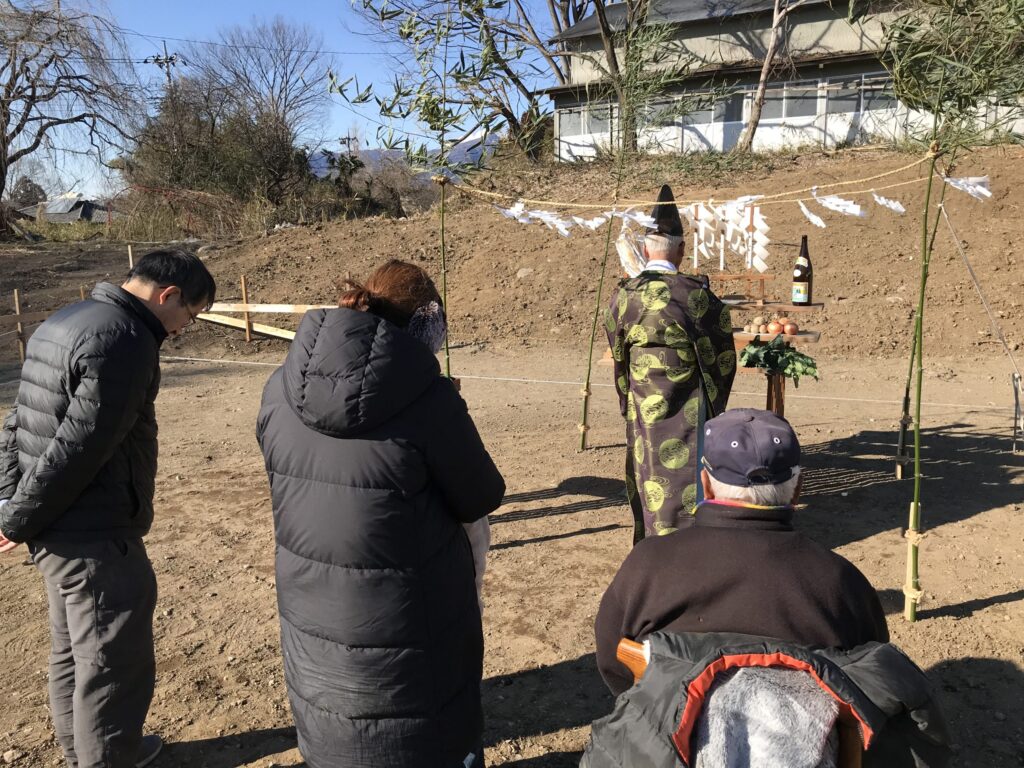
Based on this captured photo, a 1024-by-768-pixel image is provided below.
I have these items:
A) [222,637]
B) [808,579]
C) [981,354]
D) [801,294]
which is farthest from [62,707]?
[981,354]

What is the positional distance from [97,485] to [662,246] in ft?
8.81

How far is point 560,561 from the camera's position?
4551 millimetres

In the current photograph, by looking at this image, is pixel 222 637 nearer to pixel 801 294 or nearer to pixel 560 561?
pixel 560 561

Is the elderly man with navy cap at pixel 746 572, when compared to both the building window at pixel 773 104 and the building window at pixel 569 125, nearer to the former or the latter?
the building window at pixel 773 104

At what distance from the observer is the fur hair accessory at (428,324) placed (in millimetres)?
2186

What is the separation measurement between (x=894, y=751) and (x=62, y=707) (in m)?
2.47

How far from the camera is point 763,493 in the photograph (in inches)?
66.2

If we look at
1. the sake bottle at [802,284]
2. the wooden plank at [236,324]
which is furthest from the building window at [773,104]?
the sake bottle at [802,284]

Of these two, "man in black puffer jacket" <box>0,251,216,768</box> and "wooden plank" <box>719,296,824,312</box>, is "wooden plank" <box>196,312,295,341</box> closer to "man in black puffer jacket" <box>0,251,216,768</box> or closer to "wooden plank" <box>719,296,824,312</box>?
"wooden plank" <box>719,296,824,312</box>

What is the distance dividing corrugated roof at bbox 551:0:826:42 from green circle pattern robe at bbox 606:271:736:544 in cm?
2237

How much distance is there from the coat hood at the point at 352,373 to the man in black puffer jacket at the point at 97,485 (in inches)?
29.1

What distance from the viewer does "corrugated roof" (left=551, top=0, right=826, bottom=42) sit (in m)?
24.3

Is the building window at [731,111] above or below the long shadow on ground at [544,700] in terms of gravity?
above

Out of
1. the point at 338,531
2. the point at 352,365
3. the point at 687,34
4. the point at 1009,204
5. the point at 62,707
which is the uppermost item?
the point at 687,34
